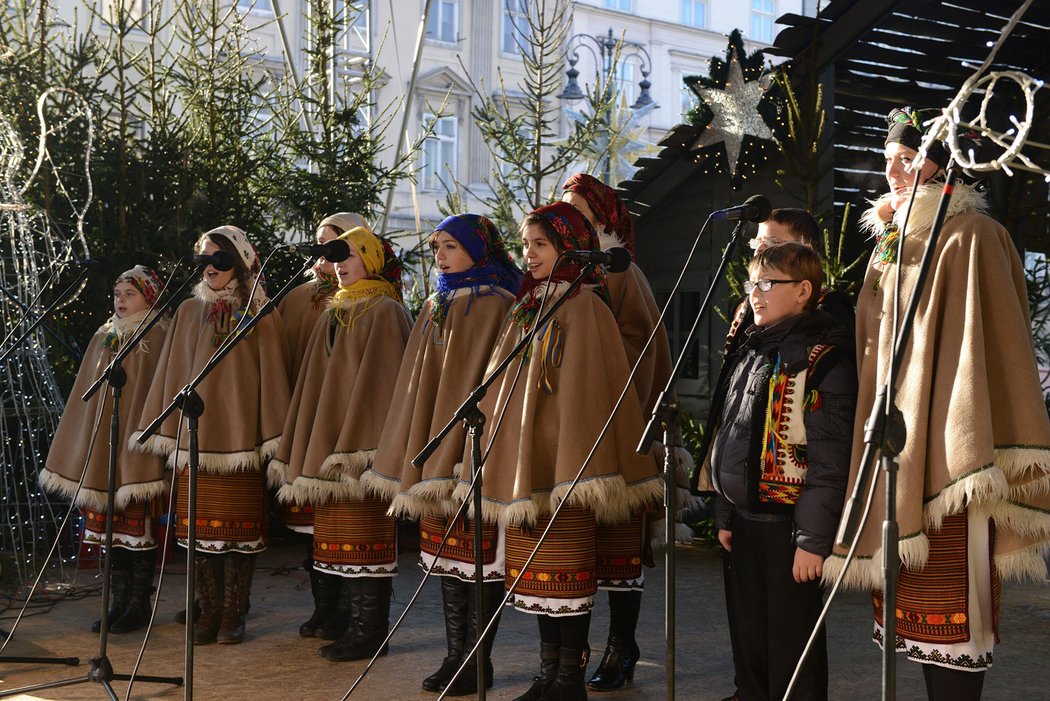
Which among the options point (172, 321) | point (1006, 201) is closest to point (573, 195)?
point (172, 321)

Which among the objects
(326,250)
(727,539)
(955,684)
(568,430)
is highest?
(326,250)

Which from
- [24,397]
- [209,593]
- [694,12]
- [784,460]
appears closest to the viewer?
[784,460]

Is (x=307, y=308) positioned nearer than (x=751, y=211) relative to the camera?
No

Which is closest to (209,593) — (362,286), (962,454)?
(362,286)

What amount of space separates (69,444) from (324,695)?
2.27 meters

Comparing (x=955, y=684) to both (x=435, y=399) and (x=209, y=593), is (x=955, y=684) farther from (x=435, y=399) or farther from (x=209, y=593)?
(x=209, y=593)

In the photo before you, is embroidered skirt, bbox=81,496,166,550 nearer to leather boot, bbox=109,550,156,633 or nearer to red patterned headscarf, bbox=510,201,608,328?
leather boot, bbox=109,550,156,633

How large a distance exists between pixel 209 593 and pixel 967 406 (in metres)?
3.80

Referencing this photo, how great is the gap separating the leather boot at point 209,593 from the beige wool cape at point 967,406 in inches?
129

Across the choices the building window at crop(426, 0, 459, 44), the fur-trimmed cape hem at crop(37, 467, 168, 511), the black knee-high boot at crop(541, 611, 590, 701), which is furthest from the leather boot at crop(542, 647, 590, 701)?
the building window at crop(426, 0, 459, 44)

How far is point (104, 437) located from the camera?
6008 millimetres

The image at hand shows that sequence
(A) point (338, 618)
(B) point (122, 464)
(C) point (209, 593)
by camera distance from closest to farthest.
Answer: (C) point (209, 593) < (A) point (338, 618) < (B) point (122, 464)

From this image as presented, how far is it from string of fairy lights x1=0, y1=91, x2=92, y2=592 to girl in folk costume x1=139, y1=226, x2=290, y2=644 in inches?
36.7

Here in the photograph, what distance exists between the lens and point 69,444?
6035 mm
